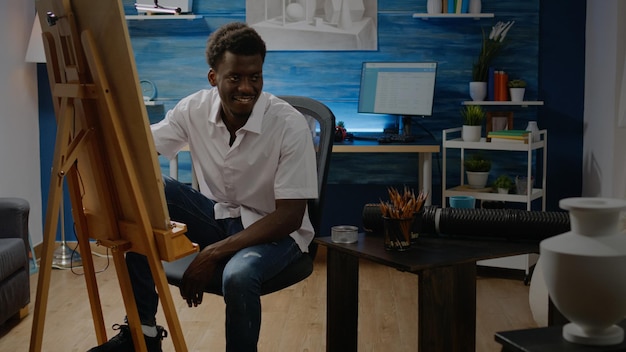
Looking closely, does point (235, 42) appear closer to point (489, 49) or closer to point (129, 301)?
point (129, 301)

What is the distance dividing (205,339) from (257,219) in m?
0.95

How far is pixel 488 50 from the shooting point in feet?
15.5

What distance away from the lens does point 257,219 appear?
8.47ft

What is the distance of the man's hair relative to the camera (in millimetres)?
2539

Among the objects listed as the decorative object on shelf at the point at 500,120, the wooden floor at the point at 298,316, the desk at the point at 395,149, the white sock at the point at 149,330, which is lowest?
the wooden floor at the point at 298,316

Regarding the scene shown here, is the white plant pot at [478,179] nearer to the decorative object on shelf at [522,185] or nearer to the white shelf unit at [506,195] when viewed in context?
the white shelf unit at [506,195]

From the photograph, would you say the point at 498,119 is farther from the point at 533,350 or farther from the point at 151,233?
the point at 533,350

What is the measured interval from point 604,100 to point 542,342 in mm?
3235

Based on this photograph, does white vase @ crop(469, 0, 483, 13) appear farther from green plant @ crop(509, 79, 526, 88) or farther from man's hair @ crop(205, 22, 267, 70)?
man's hair @ crop(205, 22, 267, 70)

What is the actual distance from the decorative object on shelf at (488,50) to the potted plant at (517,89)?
161 millimetres

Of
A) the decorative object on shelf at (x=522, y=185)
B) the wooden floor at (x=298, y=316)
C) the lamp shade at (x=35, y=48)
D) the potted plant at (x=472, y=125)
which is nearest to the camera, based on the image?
the wooden floor at (x=298, y=316)

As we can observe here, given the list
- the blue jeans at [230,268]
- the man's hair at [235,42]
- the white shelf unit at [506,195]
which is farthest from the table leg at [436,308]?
the white shelf unit at [506,195]

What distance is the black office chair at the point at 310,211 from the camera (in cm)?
238

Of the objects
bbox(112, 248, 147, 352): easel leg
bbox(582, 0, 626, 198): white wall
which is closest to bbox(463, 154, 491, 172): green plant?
bbox(582, 0, 626, 198): white wall
